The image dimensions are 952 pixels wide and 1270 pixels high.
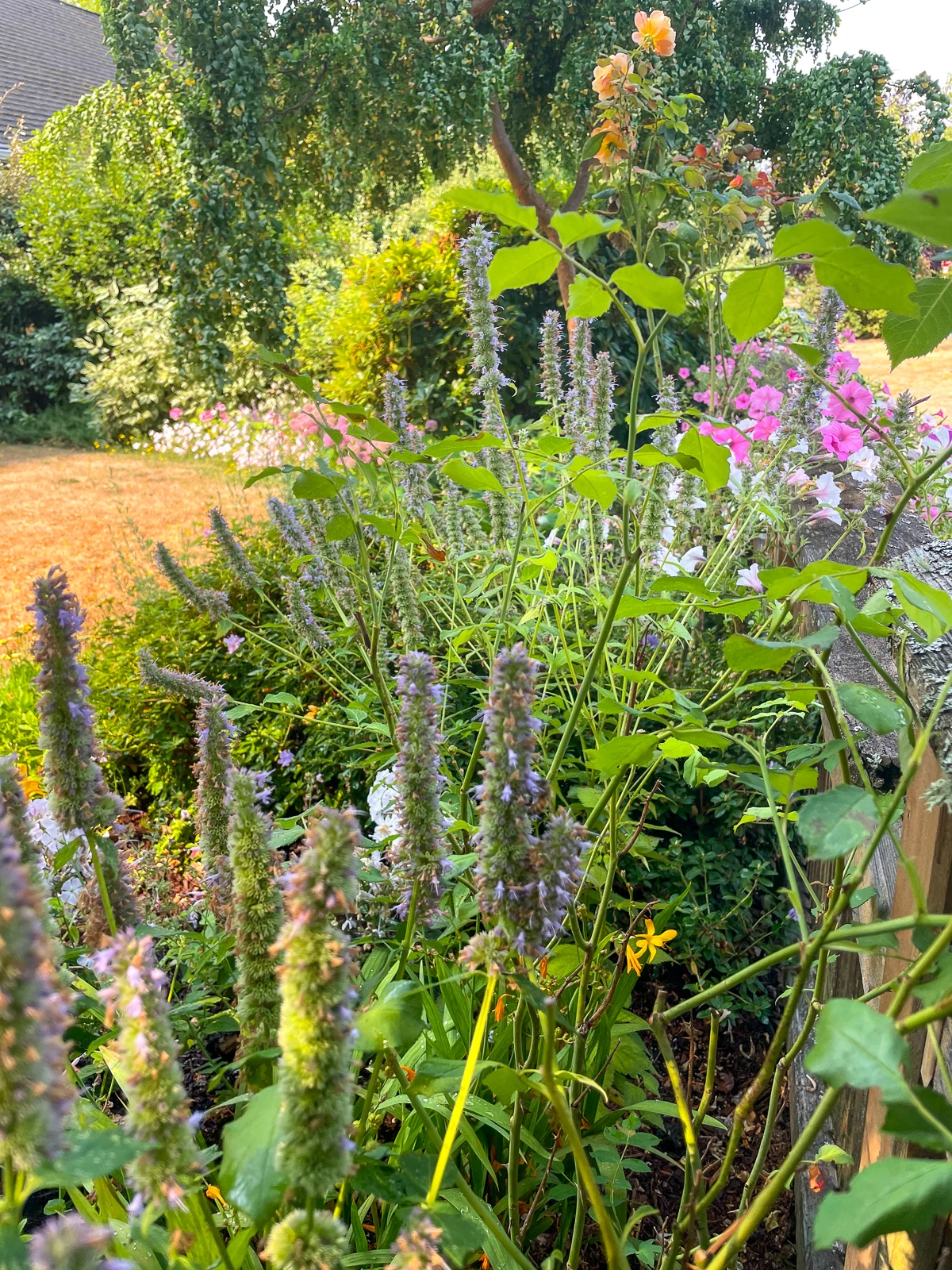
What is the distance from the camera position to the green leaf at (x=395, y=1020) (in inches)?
22.4

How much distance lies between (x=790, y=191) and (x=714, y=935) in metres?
6.47

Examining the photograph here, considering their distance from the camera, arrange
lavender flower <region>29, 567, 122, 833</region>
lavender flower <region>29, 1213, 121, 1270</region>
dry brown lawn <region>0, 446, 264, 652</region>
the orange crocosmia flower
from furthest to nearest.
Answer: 1. dry brown lawn <region>0, 446, 264, 652</region>
2. the orange crocosmia flower
3. lavender flower <region>29, 567, 122, 833</region>
4. lavender flower <region>29, 1213, 121, 1270</region>

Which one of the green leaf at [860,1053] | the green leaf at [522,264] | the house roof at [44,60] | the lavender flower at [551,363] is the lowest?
the green leaf at [860,1053]

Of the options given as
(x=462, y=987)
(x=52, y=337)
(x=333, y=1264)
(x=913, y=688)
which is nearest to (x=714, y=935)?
(x=462, y=987)

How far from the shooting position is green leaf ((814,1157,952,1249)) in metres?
0.38

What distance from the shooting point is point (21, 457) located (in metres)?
10.8

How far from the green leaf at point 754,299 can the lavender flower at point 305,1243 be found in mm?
659

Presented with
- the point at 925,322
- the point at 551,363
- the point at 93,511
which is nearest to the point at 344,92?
the point at 93,511

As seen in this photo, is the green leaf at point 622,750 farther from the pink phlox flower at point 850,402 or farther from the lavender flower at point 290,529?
the pink phlox flower at point 850,402

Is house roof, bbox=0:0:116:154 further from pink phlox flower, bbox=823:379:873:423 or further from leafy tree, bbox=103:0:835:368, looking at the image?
pink phlox flower, bbox=823:379:873:423

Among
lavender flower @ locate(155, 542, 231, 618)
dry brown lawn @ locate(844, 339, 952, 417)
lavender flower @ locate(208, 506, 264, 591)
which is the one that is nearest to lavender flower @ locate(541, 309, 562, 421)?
lavender flower @ locate(208, 506, 264, 591)

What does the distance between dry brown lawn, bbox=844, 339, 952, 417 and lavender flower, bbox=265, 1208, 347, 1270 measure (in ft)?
33.0

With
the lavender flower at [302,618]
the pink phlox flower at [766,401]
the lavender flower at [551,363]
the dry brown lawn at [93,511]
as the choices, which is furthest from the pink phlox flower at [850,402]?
the dry brown lawn at [93,511]

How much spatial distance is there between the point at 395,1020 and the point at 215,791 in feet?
1.57
